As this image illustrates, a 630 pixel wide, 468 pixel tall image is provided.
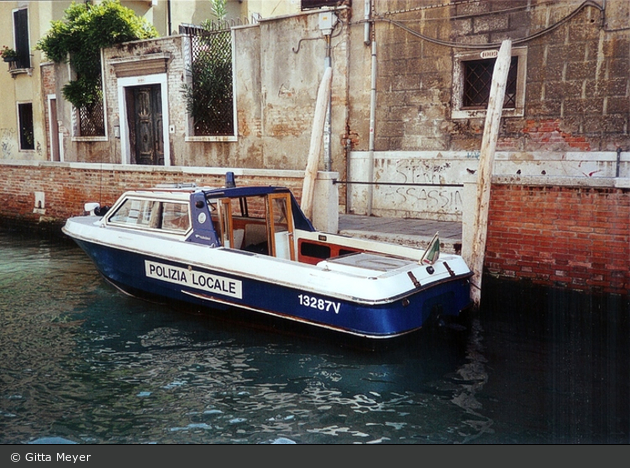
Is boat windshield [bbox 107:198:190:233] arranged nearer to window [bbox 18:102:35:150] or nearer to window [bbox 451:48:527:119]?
window [bbox 451:48:527:119]

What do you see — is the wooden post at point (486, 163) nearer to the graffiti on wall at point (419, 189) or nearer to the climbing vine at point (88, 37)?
the graffiti on wall at point (419, 189)

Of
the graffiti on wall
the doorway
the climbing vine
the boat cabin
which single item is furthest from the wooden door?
the boat cabin

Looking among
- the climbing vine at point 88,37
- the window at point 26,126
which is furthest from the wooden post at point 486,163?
the window at point 26,126

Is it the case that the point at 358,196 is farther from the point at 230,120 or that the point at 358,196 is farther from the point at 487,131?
the point at 487,131

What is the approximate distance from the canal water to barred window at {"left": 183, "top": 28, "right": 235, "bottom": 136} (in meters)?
6.99

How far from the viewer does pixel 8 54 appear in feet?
60.7

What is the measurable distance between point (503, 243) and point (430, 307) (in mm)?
2092

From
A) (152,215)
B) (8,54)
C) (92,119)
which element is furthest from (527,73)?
(8,54)

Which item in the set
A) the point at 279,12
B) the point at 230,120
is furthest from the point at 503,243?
the point at 279,12

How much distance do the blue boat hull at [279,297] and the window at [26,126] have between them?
12.5 metres

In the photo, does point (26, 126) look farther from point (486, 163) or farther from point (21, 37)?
point (486, 163)

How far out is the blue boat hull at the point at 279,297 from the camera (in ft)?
18.7

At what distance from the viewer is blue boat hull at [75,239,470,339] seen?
18.7 feet

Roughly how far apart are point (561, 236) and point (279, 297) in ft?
11.0
